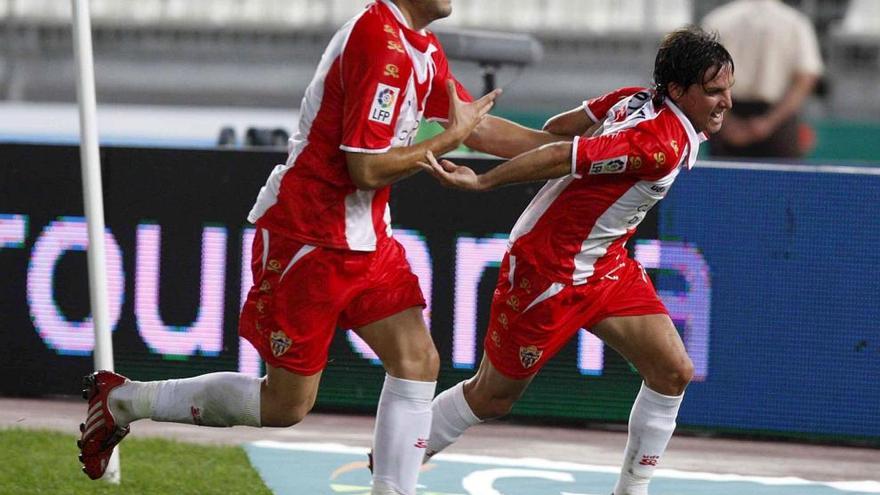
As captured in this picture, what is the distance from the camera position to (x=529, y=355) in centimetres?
576

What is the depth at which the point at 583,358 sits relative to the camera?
7812mm

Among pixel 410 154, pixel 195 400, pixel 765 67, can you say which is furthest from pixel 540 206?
pixel 765 67

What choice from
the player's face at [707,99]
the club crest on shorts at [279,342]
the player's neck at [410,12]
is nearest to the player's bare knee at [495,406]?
the club crest on shorts at [279,342]

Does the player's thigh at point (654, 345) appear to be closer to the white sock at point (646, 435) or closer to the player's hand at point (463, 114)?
the white sock at point (646, 435)

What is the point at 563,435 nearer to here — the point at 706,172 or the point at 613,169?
the point at 706,172

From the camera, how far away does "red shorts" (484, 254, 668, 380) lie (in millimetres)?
5730

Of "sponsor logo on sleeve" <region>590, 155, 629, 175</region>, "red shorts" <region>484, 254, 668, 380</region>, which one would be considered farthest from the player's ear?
"red shorts" <region>484, 254, 668, 380</region>

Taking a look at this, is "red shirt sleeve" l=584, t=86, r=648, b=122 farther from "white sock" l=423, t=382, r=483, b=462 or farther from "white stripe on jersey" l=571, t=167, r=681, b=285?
"white sock" l=423, t=382, r=483, b=462

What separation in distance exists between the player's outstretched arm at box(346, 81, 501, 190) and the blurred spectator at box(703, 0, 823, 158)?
4.89 metres

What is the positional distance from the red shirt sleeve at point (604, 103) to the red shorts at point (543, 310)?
1.81 feet

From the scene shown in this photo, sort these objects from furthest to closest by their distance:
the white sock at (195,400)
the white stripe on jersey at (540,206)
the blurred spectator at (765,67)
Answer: the blurred spectator at (765,67) < the white stripe on jersey at (540,206) < the white sock at (195,400)

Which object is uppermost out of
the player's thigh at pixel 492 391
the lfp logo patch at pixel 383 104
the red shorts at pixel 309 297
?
the lfp logo patch at pixel 383 104

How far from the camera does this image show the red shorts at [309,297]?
203 inches

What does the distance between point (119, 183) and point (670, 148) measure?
3.44 m
